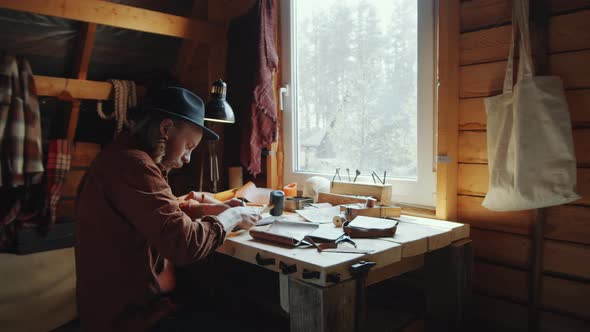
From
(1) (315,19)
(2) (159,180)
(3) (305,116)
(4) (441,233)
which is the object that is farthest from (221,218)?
(1) (315,19)

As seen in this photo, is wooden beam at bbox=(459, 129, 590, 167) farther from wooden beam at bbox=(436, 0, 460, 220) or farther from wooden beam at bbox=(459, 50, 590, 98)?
wooden beam at bbox=(459, 50, 590, 98)

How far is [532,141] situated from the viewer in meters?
1.53

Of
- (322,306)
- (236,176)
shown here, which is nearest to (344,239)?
(322,306)

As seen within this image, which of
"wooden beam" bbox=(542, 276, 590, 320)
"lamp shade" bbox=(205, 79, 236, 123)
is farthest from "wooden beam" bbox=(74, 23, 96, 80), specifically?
"wooden beam" bbox=(542, 276, 590, 320)

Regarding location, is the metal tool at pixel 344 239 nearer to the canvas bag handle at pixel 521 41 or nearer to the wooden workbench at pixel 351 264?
the wooden workbench at pixel 351 264

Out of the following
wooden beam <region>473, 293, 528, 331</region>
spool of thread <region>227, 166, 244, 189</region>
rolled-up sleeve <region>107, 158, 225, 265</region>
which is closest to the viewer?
rolled-up sleeve <region>107, 158, 225, 265</region>

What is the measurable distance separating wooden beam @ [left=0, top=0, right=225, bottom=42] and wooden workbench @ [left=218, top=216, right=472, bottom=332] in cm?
197

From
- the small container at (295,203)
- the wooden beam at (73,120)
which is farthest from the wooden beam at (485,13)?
the wooden beam at (73,120)

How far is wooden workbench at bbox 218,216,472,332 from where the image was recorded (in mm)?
1260

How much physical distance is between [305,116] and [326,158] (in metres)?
0.37

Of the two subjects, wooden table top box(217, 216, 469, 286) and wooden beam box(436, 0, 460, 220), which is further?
wooden beam box(436, 0, 460, 220)

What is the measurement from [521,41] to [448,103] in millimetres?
407

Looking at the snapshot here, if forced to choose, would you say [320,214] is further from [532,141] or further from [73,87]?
[73,87]

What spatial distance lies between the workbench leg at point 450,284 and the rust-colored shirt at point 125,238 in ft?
3.20
